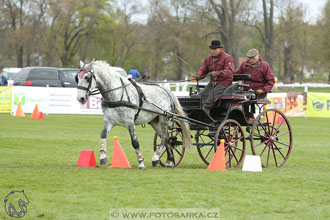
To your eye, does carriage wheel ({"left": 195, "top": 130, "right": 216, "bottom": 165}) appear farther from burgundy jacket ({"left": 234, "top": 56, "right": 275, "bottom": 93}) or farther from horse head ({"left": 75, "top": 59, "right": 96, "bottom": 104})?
horse head ({"left": 75, "top": 59, "right": 96, "bottom": 104})

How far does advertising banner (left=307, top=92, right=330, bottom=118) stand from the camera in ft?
86.6

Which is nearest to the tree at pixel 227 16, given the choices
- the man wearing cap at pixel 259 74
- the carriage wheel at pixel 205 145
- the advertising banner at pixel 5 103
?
the advertising banner at pixel 5 103

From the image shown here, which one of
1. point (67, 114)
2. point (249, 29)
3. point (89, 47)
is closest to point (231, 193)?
point (67, 114)

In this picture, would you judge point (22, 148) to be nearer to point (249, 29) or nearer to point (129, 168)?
point (129, 168)

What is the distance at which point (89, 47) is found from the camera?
6619 cm

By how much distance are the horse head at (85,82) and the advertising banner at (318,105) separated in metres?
18.3

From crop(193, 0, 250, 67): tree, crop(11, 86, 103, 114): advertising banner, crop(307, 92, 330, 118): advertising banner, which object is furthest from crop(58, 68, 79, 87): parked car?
crop(193, 0, 250, 67): tree

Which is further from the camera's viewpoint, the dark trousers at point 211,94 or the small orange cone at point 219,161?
the dark trousers at point 211,94

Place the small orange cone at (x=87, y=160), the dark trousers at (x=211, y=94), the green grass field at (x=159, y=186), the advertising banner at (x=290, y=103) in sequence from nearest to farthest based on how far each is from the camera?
the green grass field at (x=159, y=186)
the small orange cone at (x=87, y=160)
the dark trousers at (x=211, y=94)
the advertising banner at (x=290, y=103)

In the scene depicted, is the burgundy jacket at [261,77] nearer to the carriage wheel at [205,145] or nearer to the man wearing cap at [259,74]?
the man wearing cap at [259,74]

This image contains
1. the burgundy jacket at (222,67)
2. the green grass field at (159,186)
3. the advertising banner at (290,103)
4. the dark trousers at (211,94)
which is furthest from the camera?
the advertising banner at (290,103)

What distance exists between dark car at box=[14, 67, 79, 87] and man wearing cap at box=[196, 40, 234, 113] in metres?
19.6

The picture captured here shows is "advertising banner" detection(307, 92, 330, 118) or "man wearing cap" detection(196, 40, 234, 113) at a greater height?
"man wearing cap" detection(196, 40, 234, 113)

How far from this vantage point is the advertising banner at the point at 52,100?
2545 centimetres
